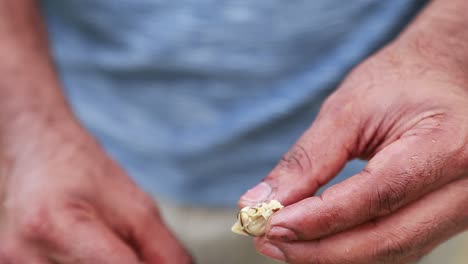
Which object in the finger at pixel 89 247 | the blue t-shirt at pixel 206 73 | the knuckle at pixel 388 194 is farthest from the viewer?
the blue t-shirt at pixel 206 73

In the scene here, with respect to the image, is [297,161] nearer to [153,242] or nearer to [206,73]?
[153,242]

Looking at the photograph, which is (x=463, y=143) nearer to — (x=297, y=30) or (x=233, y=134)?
(x=297, y=30)

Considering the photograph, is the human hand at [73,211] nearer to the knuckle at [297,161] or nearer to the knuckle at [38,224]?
the knuckle at [38,224]

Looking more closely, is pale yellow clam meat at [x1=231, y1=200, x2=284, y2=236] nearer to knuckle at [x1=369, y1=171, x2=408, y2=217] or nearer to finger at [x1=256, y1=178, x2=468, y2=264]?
finger at [x1=256, y1=178, x2=468, y2=264]

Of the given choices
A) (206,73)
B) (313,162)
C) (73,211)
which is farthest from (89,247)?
(206,73)

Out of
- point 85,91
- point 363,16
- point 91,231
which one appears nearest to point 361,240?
point 91,231

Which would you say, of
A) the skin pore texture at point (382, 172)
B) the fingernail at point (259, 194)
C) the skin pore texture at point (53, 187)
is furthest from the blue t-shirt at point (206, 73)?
the fingernail at point (259, 194)

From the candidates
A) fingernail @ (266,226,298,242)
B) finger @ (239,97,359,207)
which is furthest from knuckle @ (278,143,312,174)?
fingernail @ (266,226,298,242)
